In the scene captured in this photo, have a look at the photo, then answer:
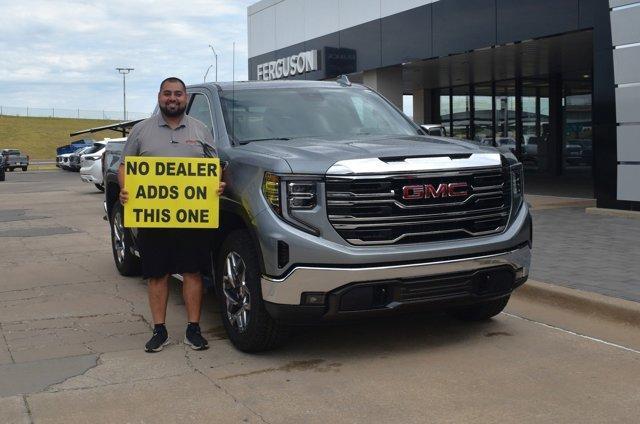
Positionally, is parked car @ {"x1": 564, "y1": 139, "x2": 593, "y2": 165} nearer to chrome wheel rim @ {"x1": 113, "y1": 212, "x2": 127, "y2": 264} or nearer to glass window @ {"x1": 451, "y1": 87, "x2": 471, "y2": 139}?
glass window @ {"x1": 451, "y1": 87, "x2": 471, "y2": 139}

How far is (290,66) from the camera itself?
25062mm

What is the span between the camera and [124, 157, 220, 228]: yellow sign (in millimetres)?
5219

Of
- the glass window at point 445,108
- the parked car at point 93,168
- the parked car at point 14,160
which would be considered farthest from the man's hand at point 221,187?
the parked car at point 14,160

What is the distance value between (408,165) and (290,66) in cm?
2074

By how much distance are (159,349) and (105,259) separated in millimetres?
4739

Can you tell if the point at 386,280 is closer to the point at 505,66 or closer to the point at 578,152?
the point at 505,66

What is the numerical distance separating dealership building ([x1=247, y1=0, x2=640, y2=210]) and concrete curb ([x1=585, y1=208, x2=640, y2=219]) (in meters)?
0.16

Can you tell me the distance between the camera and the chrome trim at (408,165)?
4781 millimetres

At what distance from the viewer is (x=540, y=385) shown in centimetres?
457

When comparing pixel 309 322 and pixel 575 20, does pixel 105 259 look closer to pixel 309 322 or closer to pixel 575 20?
pixel 309 322

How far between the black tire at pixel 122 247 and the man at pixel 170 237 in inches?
105

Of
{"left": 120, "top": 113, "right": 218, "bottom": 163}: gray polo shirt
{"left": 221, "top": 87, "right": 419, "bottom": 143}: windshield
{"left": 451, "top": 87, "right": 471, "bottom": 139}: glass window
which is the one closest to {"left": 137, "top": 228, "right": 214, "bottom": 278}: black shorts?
{"left": 120, "top": 113, "right": 218, "bottom": 163}: gray polo shirt

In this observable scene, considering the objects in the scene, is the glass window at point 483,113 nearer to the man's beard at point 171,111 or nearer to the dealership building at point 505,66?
the dealership building at point 505,66

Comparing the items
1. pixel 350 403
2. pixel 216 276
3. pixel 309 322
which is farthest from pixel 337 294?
pixel 216 276
